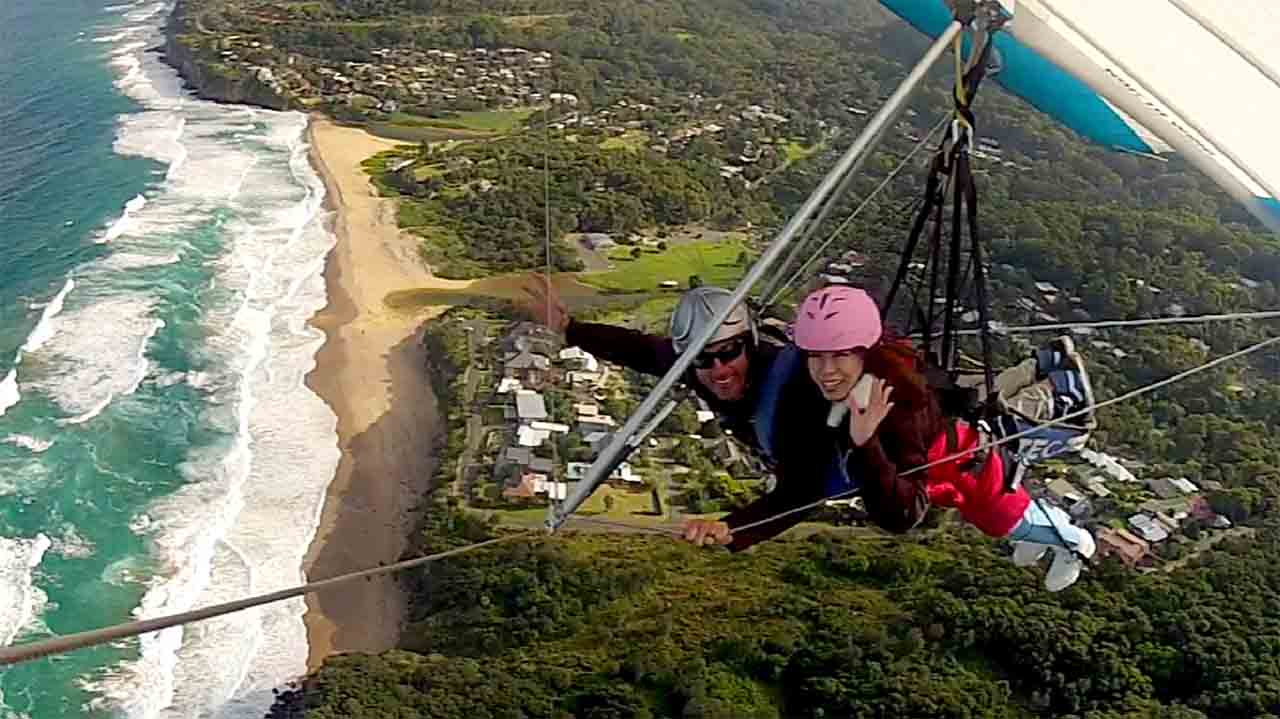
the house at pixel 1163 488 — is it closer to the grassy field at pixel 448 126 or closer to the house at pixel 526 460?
the house at pixel 526 460

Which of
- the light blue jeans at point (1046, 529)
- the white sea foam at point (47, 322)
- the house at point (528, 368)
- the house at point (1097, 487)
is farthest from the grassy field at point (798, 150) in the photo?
the light blue jeans at point (1046, 529)

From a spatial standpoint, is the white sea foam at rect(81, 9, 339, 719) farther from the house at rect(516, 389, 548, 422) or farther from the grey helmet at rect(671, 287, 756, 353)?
the grey helmet at rect(671, 287, 756, 353)

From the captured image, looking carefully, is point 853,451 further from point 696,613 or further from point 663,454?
Answer: point 663,454

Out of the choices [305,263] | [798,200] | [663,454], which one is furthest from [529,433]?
[798,200]

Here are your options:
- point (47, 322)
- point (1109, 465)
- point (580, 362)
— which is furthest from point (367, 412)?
point (1109, 465)

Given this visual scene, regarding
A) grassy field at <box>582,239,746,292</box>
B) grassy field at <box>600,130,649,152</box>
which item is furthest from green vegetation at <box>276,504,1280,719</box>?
grassy field at <box>600,130,649,152</box>

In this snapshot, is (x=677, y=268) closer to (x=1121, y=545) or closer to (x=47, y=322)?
(x=47, y=322)
